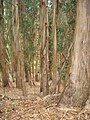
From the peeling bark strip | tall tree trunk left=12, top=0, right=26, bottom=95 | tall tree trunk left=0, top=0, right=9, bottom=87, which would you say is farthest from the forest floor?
tall tree trunk left=0, top=0, right=9, bottom=87

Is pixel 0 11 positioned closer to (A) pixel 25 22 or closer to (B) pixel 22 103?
(A) pixel 25 22

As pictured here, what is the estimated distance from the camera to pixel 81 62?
18.8 feet

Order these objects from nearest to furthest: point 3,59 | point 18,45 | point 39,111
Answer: point 39,111 < point 18,45 < point 3,59

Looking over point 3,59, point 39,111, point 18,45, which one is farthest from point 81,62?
point 3,59

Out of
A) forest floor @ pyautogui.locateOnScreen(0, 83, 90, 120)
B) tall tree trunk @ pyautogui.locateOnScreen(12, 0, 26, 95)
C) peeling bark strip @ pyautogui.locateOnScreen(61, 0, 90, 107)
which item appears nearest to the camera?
forest floor @ pyautogui.locateOnScreen(0, 83, 90, 120)

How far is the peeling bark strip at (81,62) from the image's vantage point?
563 centimetres

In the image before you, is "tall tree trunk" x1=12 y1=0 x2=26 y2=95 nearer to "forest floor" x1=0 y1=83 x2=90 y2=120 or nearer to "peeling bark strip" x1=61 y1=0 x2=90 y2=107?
"forest floor" x1=0 y1=83 x2=90 y2=120

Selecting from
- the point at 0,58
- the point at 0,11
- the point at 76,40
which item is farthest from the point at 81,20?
the point at 0,11

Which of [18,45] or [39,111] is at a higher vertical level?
[18,45]

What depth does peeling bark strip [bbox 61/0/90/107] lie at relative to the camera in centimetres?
563

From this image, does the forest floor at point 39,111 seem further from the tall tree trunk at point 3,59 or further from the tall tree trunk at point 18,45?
the tall tree trunk at point 3,59

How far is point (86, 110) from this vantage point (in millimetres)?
5492

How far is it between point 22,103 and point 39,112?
2.40 ft

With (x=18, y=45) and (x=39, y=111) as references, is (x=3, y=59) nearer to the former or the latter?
(x=18, y=45)
